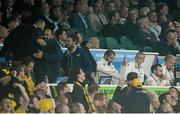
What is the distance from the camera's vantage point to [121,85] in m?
5.41

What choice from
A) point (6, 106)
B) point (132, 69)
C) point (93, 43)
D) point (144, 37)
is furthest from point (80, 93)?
point (144, 37)

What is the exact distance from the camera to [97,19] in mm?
5598

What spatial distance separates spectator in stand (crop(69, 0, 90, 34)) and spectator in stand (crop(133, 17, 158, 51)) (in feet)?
2.01

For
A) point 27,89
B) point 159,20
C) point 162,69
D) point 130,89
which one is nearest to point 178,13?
point 159,20

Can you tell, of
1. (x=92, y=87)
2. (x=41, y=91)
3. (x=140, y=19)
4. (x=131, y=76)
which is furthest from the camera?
(x=140, y=19)

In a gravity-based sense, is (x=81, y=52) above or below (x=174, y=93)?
above

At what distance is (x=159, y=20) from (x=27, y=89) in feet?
6.13

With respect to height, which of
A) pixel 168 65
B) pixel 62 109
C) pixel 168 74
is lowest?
A: pixel 62 109

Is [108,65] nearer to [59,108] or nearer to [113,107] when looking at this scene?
[113,107]

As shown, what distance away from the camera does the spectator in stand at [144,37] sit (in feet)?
18.6

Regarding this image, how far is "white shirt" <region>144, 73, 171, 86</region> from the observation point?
5.53 meters

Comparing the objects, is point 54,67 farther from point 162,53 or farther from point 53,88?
point 162,53

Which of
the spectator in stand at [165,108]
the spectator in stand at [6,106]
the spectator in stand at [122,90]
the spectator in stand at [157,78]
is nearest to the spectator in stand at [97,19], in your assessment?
the spectator in stand at [122,90]

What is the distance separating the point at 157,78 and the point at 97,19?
93 centimetres
